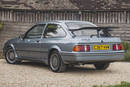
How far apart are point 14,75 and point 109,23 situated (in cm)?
1598

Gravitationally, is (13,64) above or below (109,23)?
below

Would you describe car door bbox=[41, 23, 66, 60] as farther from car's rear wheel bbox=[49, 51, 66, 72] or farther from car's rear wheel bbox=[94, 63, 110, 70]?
car's rear wheel bbox=[94, 63, 110, 70]

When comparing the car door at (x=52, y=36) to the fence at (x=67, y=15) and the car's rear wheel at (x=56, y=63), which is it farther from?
the fence at (x=67, y=15)

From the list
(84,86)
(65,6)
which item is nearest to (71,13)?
(65,6)

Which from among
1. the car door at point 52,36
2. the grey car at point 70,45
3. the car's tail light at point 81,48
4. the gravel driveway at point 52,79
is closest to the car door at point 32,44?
the grey car at point 70,45

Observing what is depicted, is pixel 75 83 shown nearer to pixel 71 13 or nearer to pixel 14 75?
pixel 14 75

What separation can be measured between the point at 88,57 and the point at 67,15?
52.9 ft

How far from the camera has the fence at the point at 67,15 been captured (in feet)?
82.0

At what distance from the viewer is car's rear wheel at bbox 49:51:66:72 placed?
10.3 m

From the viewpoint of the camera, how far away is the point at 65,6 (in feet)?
85.5

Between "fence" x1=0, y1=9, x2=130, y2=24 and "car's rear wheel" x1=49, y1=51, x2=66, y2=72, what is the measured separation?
1489cm

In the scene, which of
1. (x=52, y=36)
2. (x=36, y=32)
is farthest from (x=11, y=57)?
(x=52, y=36)

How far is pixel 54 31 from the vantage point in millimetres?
10938

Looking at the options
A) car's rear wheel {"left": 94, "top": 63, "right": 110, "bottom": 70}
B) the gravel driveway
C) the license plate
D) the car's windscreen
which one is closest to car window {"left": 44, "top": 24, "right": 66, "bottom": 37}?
the car's windscreen
